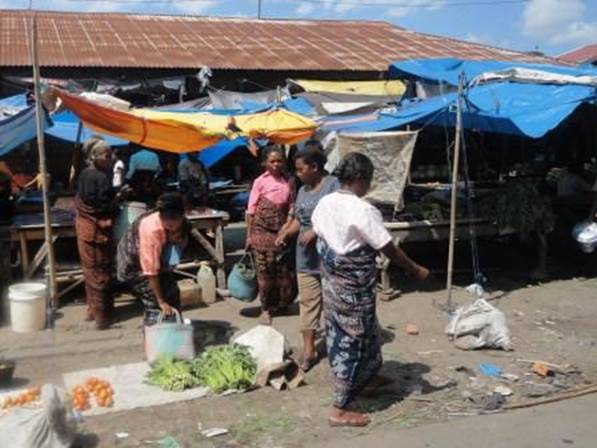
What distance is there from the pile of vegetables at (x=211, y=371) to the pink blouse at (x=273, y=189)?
5.24ft

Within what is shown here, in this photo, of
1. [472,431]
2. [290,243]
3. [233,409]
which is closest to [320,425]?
[233,409]

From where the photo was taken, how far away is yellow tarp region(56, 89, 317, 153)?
6.37 metres

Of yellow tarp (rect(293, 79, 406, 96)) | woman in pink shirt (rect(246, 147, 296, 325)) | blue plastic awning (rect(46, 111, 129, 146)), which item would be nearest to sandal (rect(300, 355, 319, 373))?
woman in pink shirt (rect(246, 147, 296, 325))

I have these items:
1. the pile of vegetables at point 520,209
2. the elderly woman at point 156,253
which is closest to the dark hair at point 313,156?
the elderly woman at point 156,253

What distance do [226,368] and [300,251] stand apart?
41.5 inches

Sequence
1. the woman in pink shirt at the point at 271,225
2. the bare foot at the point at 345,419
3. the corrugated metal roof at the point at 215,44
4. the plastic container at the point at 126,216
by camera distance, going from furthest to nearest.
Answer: the corrugated metal roof at the point at 215,44 < the plastic container at the point at 126,216 < the woman in pink shirt at the point at 271,225 < the bare foot at the point at 345,419

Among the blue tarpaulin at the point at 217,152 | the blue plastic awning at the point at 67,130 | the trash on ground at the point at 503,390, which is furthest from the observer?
the blue tarpaulin at the point at 217,152

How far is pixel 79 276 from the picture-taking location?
7.08 m

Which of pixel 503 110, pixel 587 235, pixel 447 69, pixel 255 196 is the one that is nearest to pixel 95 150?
pixel 255 196

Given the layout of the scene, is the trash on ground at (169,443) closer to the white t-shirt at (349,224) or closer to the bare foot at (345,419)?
the bare foot at (345,419)

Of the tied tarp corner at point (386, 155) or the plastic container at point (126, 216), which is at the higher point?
the tied tarp corner at point (386, 155)

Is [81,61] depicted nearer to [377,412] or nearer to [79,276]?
[79,276]

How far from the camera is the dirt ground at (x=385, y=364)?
13.6 ft

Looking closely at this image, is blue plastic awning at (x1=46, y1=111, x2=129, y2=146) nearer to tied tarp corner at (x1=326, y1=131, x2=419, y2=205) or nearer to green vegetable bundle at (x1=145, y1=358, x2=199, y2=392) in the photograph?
tied tarp corner at (x1=326, y1=131, x2=419, y2=205)
